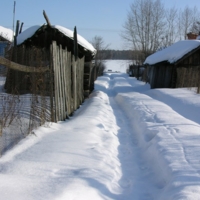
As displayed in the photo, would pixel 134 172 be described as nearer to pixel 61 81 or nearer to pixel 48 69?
pixel 48 69

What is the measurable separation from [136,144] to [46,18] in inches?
290

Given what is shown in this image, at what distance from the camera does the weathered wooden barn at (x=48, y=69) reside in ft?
21.0

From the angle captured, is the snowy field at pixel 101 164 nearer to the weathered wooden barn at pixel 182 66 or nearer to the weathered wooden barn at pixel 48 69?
the weathered wooden barn at pixel 48 69

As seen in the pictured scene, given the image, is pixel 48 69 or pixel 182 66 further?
pixel 182 66

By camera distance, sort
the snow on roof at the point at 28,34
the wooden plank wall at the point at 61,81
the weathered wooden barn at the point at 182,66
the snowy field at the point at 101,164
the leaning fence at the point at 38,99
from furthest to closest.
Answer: the weathered wooden barn at the point at 182,66
the snow on roof at the point at 28,34
the wooden plank wall at the point at 61,81
the leaning fence at the point at 38,99
the snowy field at the point at 101,164

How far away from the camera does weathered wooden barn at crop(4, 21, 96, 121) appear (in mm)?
6395

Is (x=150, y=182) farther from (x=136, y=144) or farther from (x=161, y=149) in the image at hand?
(x=136, y=144)

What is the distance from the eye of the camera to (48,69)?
6699 millimetres

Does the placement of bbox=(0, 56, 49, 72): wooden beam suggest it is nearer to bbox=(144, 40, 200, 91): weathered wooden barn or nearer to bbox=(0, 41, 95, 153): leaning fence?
bbox=(0, 41, 95, 153): leaning fence

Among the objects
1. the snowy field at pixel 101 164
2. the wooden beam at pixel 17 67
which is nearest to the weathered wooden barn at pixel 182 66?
the snowy field at pixel 101 164

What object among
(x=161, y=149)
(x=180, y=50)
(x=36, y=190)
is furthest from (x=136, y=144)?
(x=180, y=50)

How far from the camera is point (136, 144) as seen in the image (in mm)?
6340

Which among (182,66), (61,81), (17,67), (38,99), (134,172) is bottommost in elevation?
(134,172)

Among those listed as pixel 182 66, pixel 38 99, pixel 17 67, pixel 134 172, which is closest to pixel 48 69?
pixel 38 99
